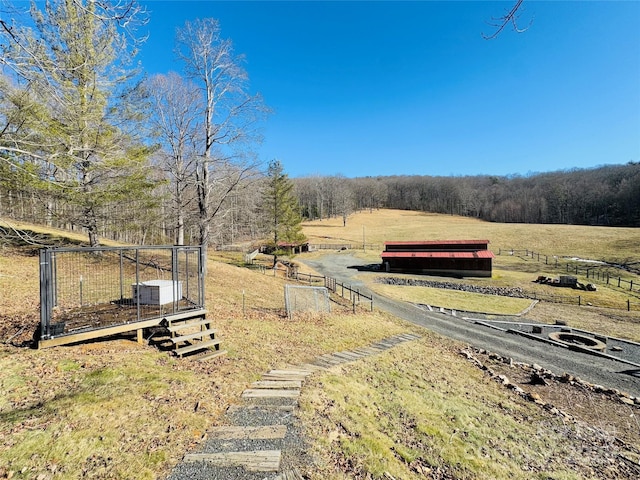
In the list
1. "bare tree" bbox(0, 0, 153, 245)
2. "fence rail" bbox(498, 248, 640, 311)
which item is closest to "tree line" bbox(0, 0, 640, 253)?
"bare tree" bbox(0, 0, 153, 245)

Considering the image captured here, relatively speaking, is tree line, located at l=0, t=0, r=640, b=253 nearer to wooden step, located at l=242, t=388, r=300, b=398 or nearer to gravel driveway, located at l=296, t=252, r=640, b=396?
wooden step, located at l=242, t=388, r=300, b=398

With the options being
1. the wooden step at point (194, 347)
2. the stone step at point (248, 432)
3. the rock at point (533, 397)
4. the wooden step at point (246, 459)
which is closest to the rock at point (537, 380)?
the rock at point (533, 397)

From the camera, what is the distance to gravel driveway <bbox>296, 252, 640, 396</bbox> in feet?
39.9

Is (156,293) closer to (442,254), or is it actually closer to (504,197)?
(442,254)

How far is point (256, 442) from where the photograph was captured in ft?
14.9

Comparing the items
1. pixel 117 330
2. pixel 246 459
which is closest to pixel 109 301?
pixel 117 330

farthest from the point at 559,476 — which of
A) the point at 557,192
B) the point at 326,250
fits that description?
the point at 557,192

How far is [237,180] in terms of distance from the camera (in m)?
18.5

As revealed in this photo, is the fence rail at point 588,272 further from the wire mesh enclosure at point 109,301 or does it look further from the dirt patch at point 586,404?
the wire mesh enclosure at point 109,301

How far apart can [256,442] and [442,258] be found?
38.9 metres

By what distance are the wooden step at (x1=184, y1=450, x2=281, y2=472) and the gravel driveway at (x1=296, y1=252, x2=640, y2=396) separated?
13.2 meters

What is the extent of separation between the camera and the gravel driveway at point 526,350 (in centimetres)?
1216

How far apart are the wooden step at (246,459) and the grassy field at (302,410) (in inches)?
12.9

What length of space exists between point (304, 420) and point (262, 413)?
2.48 ft
